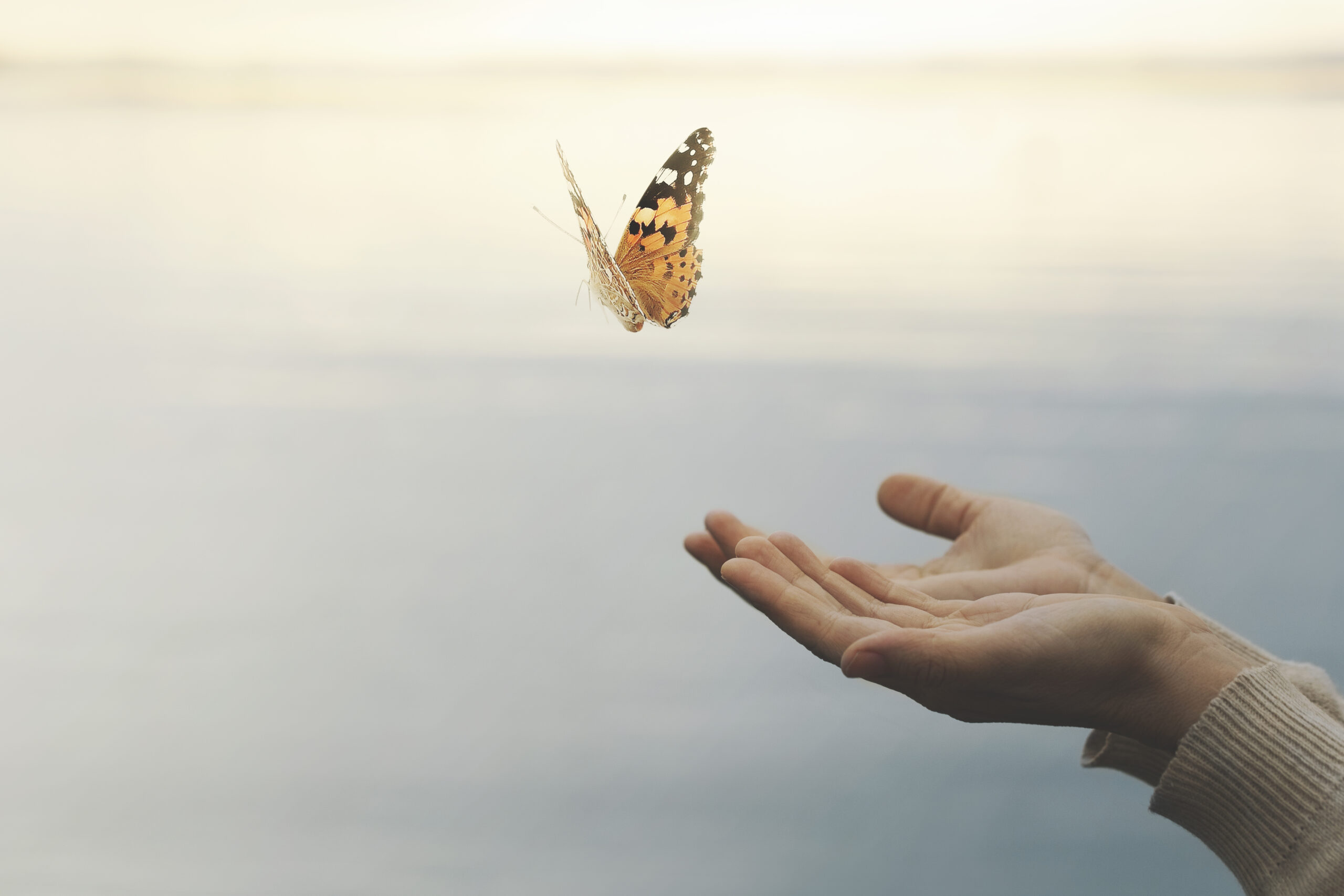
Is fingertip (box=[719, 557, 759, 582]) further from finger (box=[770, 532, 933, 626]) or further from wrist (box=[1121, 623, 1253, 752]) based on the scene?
wrist (box=[1121, 623, 1253, 752])

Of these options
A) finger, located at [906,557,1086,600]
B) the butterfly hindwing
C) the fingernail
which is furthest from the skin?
the butterfly hindwing

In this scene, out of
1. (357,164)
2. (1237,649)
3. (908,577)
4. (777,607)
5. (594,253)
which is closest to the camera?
(594,253)

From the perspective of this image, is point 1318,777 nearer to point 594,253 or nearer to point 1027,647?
point 1027,647

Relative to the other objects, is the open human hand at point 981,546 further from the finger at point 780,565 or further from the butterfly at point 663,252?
the butterfly at point 663,252

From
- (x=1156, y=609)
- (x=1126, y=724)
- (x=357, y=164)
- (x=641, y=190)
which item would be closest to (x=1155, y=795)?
(x=1126, y=724)

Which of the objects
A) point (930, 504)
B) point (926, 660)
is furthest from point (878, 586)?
point (930, 504)

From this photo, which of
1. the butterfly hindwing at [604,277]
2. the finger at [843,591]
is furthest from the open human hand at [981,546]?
the butterfly hindwing at [604,277]

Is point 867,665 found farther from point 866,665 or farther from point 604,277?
point 604,277
